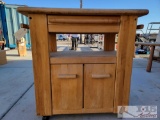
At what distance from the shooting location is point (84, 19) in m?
0.94

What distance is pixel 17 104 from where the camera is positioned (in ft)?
4.58

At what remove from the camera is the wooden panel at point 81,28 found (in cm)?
96

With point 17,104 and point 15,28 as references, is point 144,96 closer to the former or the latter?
point 17,104

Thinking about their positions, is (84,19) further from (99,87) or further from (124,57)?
(99,87)

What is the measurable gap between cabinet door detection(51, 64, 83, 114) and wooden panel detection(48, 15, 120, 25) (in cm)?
34

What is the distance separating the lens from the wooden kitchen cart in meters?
0.93

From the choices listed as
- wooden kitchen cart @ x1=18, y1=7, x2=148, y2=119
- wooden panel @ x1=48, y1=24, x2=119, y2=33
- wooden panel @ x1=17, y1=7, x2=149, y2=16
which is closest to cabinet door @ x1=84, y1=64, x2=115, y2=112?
wooden kitchen cart @ x1=18, y1=7, x2=148, y2=119

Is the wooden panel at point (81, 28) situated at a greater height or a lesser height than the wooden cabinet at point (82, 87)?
greater

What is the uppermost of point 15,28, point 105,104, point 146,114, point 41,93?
point 15,28

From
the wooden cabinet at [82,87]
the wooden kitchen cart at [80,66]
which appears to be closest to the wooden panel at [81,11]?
the wooden kitchen cart at [80,66]

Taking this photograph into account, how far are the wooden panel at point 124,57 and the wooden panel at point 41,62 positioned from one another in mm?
568

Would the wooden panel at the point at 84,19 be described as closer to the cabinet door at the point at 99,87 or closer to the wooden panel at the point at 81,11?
the wooden panel at the point at 81,11

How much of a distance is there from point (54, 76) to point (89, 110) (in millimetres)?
435

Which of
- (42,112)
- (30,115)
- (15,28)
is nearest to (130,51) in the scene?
(42,112)
